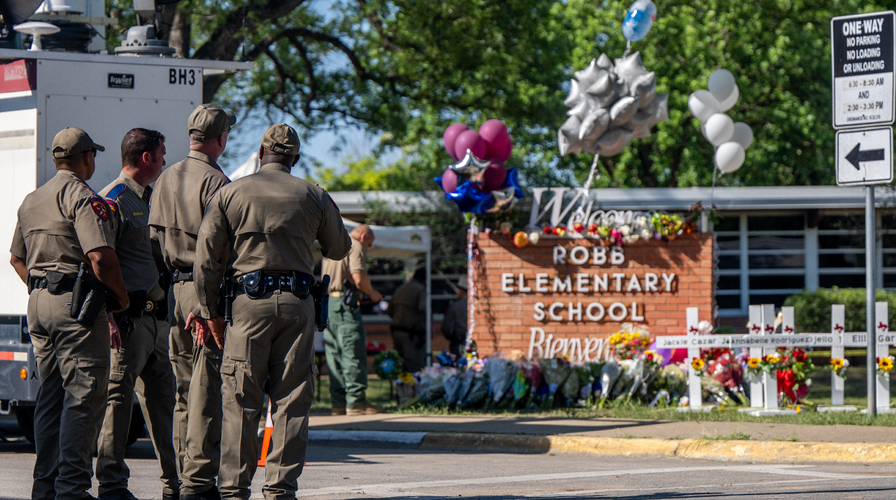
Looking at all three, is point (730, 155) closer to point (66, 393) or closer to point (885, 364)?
point (885, 364)

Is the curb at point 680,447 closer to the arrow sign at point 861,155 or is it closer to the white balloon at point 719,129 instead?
the arrow sign at point 861,155

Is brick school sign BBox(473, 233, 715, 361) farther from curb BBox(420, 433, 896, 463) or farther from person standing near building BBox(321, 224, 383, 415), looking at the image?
curb BBox(420, 433, 896, 463)

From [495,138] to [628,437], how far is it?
4.39m

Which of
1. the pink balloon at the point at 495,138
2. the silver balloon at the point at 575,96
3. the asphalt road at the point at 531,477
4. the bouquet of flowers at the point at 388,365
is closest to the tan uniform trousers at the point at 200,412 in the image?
the asphalt road at the point at 531,477

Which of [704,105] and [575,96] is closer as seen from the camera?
[575,96]

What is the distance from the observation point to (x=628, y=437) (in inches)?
332

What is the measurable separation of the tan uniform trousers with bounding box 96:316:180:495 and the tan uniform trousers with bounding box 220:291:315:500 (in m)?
0.80

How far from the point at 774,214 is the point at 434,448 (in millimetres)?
13255

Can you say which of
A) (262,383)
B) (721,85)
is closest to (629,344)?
(721,85)

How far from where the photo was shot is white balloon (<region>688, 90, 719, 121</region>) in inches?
492

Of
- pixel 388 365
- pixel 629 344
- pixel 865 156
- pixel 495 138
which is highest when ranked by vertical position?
pixel 495 138

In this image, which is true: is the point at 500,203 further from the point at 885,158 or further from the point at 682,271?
the point at 885,158

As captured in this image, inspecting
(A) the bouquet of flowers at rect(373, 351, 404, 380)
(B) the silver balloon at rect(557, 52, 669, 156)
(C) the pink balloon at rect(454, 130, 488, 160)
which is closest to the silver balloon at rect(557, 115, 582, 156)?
(B) the silver balloon at rect(557, 52, 669, 156)

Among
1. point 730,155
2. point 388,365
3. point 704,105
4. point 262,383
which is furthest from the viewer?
point 704,105
